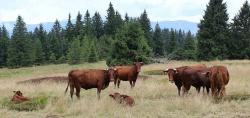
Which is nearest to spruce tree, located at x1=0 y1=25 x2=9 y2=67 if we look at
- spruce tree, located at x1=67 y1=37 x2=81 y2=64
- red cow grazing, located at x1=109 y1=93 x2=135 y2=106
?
spruce tree, located at x1=67 y1=37 x2=81 y2=64

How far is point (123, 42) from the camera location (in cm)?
4703

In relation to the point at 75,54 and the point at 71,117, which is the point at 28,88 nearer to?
the point at 71,117

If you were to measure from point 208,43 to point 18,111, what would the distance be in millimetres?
40321

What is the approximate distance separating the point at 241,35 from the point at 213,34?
4.00 meters

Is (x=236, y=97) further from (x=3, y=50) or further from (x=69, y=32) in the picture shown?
(x=69, y=32)

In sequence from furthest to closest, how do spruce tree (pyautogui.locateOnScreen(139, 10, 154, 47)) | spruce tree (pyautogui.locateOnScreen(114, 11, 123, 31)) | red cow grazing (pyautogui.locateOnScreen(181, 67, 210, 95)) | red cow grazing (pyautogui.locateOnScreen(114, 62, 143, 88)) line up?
spruce tree (pyautogui.locateOnScreen(114, 11, 123, 31)) → spruce tree (pyautogui.locateOnScreen(139, 10, 154, 47)) → red cow grazing (pyautogui.locateOnScreen(114, 62, 143, 88)) → red cow grazing (pyautogui.locateOnScreen(181, 67, 210, 95))

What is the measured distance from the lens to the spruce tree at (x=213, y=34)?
53.2 m

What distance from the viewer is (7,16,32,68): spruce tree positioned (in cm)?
8462

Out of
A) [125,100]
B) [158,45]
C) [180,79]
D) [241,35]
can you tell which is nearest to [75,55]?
[158,45]

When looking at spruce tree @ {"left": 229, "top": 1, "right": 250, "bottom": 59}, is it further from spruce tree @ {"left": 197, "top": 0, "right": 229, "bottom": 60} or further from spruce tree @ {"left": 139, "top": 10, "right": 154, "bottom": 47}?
spruce tree @ {"left": 139, "top": 10, "right": 154, "bottom": 47}

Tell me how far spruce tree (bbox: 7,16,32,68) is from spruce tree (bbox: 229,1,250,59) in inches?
1742

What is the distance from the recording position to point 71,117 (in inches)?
549

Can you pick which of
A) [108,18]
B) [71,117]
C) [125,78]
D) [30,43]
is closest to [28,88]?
[125,78]

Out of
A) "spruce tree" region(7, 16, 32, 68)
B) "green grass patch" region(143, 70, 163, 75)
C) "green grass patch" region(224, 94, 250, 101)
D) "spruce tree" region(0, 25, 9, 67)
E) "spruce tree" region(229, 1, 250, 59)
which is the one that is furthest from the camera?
"spruce tree" region(0, 25, 9, 67)
